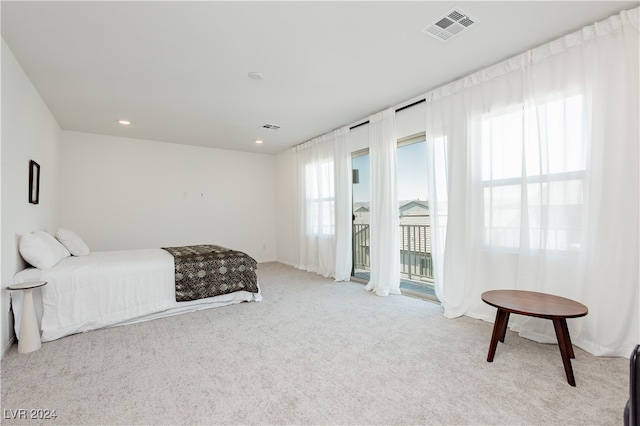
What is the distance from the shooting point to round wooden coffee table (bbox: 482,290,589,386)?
186 cm

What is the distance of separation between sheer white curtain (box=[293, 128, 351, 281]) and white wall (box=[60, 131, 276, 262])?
1205mm

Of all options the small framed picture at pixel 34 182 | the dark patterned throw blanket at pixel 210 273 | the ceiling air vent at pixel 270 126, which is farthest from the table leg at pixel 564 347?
the small framed picture at pixel 34 182

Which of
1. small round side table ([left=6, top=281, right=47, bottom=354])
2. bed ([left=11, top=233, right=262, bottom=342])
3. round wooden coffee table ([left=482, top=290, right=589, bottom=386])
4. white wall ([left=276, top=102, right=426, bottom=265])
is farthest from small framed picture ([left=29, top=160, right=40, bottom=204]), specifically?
round wooden coffee table ([left=482, top=290, right=589, bottom=386])

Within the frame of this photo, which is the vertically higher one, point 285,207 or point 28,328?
point 285,207

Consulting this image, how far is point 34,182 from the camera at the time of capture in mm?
3039

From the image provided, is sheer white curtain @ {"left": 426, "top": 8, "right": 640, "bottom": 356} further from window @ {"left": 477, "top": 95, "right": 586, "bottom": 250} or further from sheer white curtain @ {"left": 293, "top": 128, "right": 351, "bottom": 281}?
sheer white curtain @ {"left": 293, "top": 128, "right": 351, "bottom": 281}

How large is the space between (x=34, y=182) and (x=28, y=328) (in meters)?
1.52

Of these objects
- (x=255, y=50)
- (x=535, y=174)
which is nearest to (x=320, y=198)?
(x=255, y=50)

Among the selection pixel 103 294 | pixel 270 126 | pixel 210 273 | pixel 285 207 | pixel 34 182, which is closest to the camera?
pixel 103 294

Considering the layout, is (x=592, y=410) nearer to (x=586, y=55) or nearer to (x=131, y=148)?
(x=586, y=55)

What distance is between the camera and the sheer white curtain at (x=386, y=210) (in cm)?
388

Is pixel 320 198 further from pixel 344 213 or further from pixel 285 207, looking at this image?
pixel 285 207

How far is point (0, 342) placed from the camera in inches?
86.7

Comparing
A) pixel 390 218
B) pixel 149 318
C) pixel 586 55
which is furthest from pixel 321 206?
pixel 586 55
